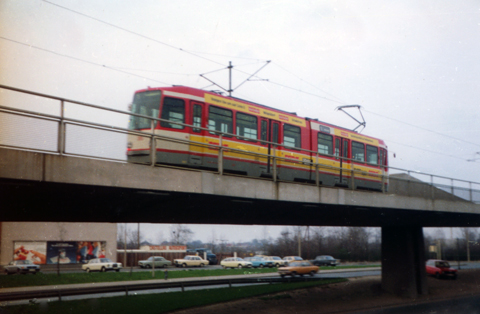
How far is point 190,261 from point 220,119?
1675 inches

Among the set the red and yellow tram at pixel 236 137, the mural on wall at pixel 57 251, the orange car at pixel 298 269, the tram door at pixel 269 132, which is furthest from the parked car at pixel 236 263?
the tram door at pixel 269 132

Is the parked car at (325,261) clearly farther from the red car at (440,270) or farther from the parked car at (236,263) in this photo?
the red car at (440,270)

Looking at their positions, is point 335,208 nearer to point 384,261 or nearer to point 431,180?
point 431,180

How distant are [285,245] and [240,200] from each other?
45.8m

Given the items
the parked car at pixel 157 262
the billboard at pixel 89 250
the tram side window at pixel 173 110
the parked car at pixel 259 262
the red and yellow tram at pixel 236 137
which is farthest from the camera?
the parked car at pixel 157 262

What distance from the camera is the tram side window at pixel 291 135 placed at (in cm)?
2086

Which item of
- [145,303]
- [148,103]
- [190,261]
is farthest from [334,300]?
[190,261]

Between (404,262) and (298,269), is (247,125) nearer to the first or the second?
(404,262)

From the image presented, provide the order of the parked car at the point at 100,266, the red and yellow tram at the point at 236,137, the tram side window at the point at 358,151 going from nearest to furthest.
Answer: the red and yellow tram at the point at 236,137 → the tram side window at the point at 358,151 → the parked car at the point at 100,266

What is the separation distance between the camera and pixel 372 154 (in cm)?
2617

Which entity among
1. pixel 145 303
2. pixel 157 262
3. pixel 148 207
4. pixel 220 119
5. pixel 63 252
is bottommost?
pixel 157 262

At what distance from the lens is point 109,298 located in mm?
21031

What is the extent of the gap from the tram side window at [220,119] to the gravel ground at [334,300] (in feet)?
24.9

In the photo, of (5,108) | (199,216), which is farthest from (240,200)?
(5,108)
